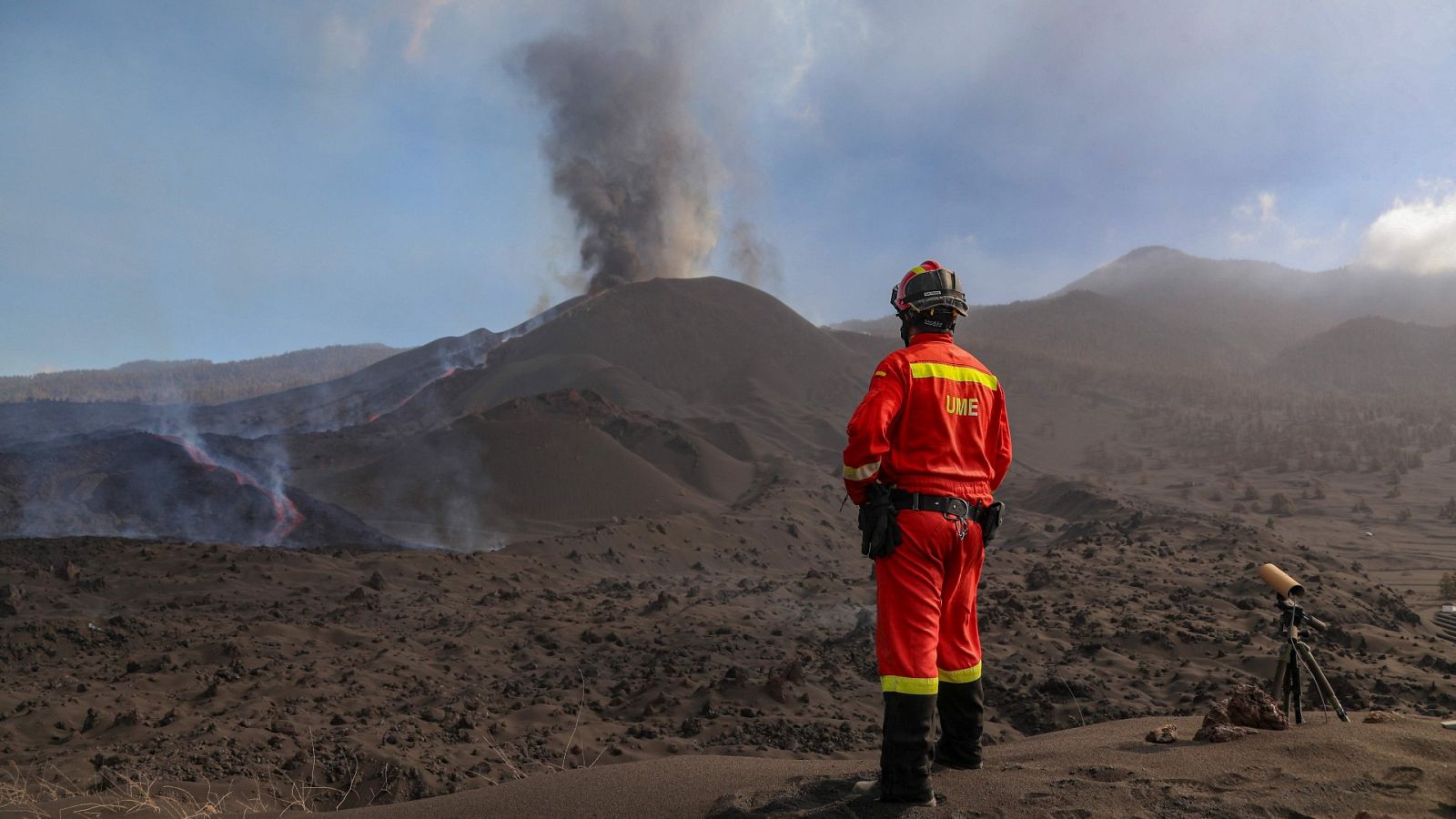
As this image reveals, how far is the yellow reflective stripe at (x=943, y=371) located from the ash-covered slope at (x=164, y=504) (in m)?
18.7

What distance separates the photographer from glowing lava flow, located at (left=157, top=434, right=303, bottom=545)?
21.0m

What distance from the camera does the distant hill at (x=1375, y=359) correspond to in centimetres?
5958

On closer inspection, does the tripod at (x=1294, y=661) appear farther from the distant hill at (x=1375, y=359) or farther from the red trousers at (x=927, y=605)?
the distant hill at (x=1375, y=359)

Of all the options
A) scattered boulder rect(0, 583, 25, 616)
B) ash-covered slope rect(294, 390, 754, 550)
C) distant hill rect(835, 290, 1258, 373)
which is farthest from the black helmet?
distant hill rect(835, 290, 1258, 373)

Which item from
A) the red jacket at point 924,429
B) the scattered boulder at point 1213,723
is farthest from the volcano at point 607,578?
the red jacket at point 924,429

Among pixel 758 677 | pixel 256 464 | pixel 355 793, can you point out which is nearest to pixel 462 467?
pixel 256 464

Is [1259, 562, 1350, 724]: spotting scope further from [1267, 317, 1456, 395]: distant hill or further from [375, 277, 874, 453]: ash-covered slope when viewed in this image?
[1267, 317, 1456, 395]: distant hill

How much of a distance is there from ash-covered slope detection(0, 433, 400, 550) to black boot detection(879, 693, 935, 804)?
1876cm

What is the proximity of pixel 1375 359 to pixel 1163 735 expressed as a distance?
77042mm

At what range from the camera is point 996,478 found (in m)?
4.52

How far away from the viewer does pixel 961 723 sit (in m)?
4.12

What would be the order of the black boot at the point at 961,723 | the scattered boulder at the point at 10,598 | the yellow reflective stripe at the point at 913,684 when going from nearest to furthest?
1. the yellow reflective stripe at the point at 913,684
2. the black boot at the point at 961,723
3. the scattered boulder at the point at 10,598

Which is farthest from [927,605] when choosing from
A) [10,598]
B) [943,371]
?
[10,598]

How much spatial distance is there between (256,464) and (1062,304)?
82.7 m
